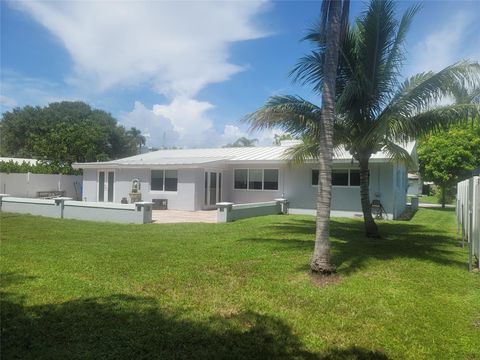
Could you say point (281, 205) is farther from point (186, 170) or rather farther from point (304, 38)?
point (304, 38)

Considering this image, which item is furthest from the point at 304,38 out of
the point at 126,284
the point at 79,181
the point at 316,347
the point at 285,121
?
the point at 79,181

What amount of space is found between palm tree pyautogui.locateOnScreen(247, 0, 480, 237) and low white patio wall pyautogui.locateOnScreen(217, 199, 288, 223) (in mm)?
4786

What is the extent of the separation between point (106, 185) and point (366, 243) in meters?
16.9

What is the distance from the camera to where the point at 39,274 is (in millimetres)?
6758

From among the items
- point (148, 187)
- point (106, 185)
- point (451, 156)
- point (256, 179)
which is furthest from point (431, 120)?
point (106, 185)

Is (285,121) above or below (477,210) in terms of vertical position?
above

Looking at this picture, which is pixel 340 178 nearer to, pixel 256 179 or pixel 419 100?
pixel 256 179

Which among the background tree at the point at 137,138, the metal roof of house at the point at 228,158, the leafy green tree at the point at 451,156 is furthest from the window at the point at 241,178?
the background tree at the point at 137,138

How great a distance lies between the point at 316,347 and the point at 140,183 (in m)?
18.4

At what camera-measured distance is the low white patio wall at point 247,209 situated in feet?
49.1

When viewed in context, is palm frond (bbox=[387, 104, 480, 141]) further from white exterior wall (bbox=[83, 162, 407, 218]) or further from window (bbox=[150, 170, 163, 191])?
window (bbox=[150, 170, 163, 191])

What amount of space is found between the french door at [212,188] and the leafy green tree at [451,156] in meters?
14.9

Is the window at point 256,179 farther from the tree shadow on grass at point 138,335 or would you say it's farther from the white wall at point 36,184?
the tree shadow on grass at point 138,335

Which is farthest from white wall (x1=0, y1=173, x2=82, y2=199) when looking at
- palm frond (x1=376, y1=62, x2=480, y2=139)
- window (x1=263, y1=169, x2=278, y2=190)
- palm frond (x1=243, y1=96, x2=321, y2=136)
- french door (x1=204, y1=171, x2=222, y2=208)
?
palm frond (x1=376, y1=62, x2=480, y2=139)
